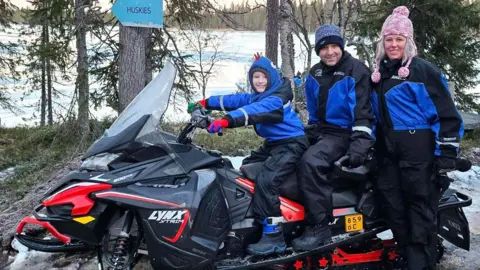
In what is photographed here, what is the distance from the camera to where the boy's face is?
3.57 meters

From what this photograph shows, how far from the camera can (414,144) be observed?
342 cm

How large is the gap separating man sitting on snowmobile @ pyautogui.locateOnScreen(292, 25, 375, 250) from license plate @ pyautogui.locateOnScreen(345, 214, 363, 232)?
17 centimetres

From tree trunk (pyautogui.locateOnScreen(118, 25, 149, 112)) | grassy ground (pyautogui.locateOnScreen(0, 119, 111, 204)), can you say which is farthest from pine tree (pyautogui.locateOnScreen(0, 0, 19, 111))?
tree trunk (pyautogui.locateOnScreen(118, 25, 149, 112))

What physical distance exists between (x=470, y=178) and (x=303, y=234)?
3.71 meters

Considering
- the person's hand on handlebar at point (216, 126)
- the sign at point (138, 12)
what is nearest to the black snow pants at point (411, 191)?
the person's hand on handlebar at point (216, 126)

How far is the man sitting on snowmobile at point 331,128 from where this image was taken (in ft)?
11.0

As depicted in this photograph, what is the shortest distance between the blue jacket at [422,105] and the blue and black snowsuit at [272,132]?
2.30 feet

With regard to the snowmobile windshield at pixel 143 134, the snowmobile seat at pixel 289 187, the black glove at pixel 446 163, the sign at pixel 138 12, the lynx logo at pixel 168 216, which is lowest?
the lynx logo at pixel 168 216

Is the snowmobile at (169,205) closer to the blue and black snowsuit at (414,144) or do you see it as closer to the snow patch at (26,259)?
the blue and black snowsuit at (414,144)

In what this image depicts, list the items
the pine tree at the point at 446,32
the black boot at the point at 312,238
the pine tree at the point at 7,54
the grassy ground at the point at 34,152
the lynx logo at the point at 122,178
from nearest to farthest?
the lynx logo at the point at 122,178
the black boot at the point at 312,238
the grassy ground at the point at 34,152
the pine tree at the point at 446,32
the pine tree at the point at 7,54

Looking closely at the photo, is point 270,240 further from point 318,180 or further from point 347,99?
point 347,99

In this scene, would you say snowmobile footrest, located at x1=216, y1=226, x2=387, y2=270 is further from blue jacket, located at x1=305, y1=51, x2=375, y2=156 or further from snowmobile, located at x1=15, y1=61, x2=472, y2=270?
blue jacket, located at x1=305, y1=51, x2=375, y2=156

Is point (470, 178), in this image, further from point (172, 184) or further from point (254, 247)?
point (172, 184)

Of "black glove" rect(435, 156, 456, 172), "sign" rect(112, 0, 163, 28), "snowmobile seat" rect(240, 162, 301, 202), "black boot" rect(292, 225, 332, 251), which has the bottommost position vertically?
"black boot" rect(292, 225, 332, 251)
